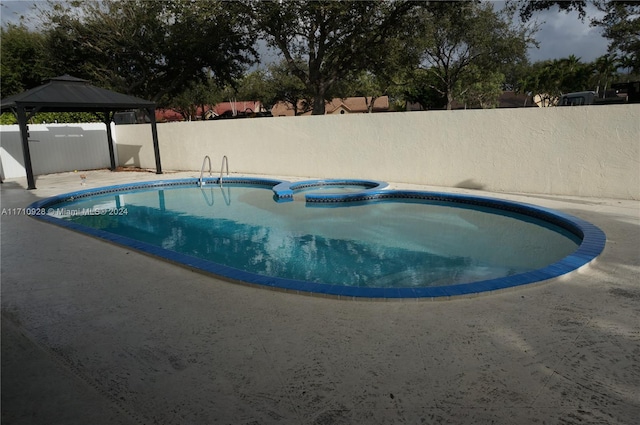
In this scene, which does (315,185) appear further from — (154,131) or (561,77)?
(561,77)

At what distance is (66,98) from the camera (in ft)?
40.1

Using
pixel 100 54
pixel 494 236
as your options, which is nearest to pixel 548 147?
pixel 494 236

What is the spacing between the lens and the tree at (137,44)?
21719 millimetres

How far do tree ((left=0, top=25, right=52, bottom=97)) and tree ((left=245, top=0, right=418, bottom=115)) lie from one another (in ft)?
52.8

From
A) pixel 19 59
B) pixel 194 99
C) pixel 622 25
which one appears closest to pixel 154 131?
pixel 19 59

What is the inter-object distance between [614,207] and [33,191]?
1396cm

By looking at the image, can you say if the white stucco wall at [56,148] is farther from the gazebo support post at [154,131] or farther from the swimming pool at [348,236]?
the swimming pool at [348,236]

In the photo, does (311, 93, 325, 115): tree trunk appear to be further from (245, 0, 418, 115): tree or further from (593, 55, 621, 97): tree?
(593, 55, 621, 97): tree

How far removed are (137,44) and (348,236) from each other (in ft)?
70.3

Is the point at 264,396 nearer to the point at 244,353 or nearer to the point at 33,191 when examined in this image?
→ the point at 244,353

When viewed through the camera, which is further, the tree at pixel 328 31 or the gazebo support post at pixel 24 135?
the tree at pixel 328 31

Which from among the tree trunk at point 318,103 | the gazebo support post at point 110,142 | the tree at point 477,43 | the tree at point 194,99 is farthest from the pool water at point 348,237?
the tree at point 194,99

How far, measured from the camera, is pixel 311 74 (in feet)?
67.5

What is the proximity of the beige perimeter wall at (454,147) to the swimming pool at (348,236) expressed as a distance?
1.14m
